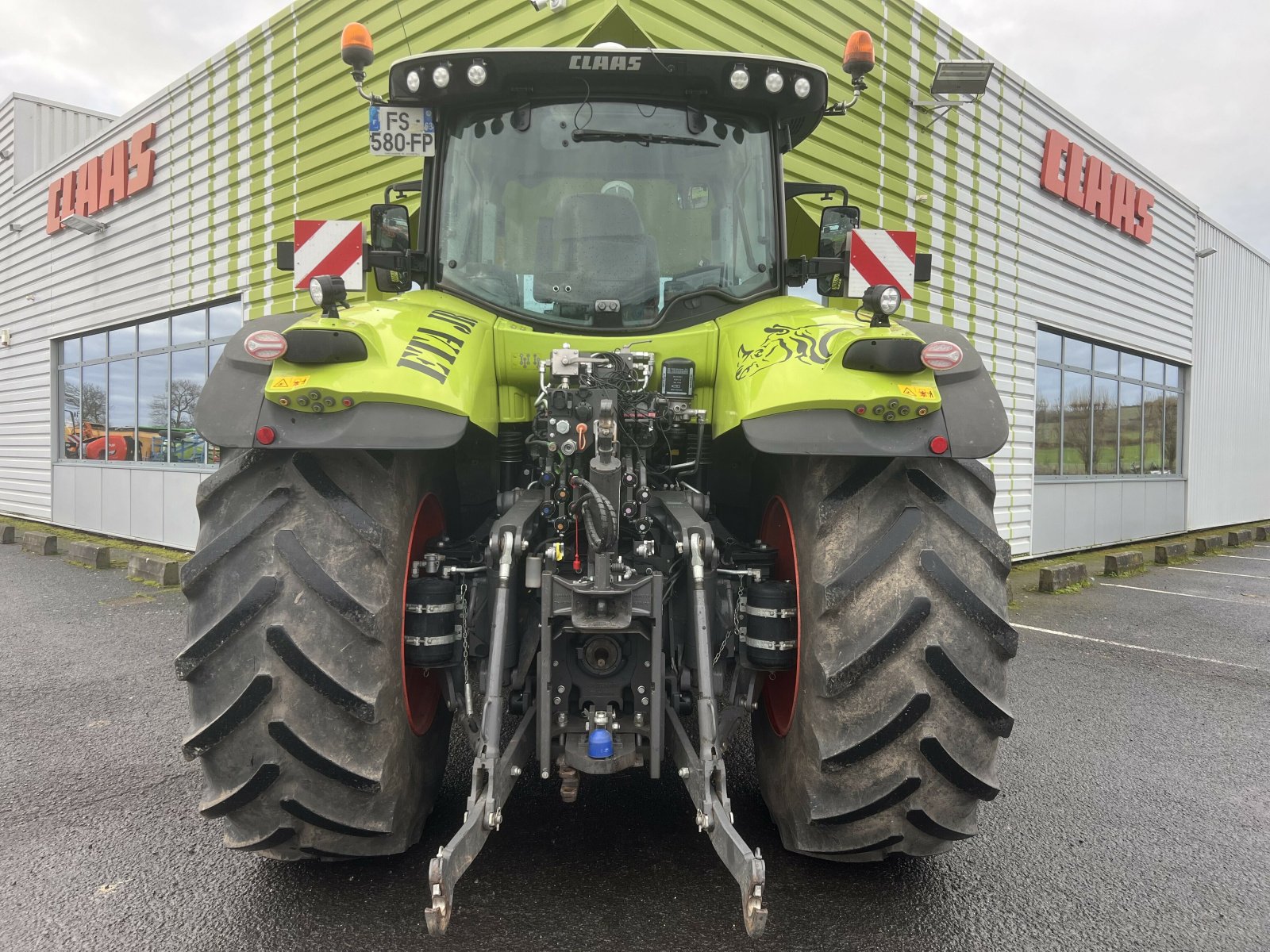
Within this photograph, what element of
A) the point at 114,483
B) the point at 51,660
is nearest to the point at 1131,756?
the point at 51,660

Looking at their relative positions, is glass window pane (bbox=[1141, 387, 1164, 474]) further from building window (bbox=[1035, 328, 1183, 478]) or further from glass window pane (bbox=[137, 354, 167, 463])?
Result: glass window pane (bbox=[137, 354, 167, 463])

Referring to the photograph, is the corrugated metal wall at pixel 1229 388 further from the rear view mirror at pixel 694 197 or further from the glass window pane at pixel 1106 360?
the rear view mirror at pixel 694 197

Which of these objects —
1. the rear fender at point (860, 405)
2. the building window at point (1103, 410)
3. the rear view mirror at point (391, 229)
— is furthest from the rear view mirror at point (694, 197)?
the building window at point (1103, 410)

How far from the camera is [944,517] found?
7.14 feet

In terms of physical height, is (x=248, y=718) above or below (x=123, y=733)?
above

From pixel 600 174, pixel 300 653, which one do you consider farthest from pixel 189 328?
pixel 300 653

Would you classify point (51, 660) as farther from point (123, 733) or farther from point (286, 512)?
point (286, 512)

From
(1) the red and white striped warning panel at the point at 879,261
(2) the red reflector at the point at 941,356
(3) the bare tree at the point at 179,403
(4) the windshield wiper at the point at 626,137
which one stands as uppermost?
(4) the windshield wiper at the point at 626,137

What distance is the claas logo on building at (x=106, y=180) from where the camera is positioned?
1047 cm

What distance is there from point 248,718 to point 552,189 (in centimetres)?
200

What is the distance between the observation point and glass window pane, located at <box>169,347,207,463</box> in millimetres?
10222

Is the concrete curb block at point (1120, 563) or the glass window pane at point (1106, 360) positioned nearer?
the concrete curb block at point (1120, 563)

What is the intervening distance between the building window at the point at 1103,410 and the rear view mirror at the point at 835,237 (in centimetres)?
802

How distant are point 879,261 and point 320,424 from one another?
253cm
